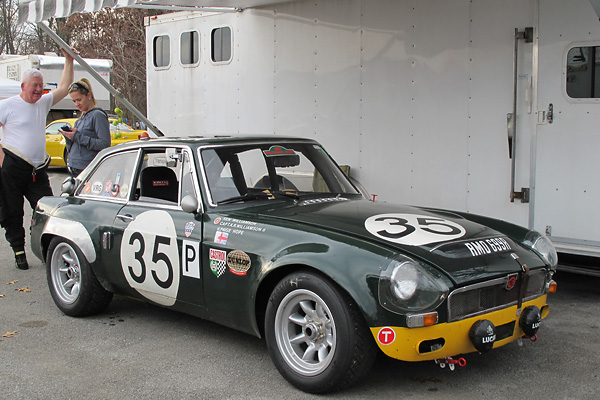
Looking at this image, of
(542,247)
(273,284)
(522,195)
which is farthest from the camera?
(522,195)

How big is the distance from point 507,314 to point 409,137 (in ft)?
11.2

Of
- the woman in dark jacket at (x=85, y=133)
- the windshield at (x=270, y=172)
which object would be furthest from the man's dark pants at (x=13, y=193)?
the windshield at (x=270, y=172)

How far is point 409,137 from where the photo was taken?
6926 mm

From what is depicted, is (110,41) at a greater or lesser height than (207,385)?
greater

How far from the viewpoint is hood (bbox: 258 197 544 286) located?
12.1 ft

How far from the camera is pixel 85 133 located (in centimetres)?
715

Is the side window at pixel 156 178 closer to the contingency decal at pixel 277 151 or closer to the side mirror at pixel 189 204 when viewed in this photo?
the side mirror at pixel 189 204

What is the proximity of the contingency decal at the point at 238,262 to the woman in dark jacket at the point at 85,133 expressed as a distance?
3500 mm

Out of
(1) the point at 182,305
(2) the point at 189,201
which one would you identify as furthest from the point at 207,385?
(2) the point at 189,201

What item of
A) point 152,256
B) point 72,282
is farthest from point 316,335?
point 72,282

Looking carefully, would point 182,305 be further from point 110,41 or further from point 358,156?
point 110,41

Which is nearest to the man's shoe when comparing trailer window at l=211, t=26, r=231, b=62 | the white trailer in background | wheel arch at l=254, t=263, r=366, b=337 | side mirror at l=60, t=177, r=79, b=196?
side mirror at l=60, t=177, r=79, b=196

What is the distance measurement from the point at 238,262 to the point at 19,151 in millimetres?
4070

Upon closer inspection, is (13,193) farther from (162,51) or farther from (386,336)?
(386,336)
